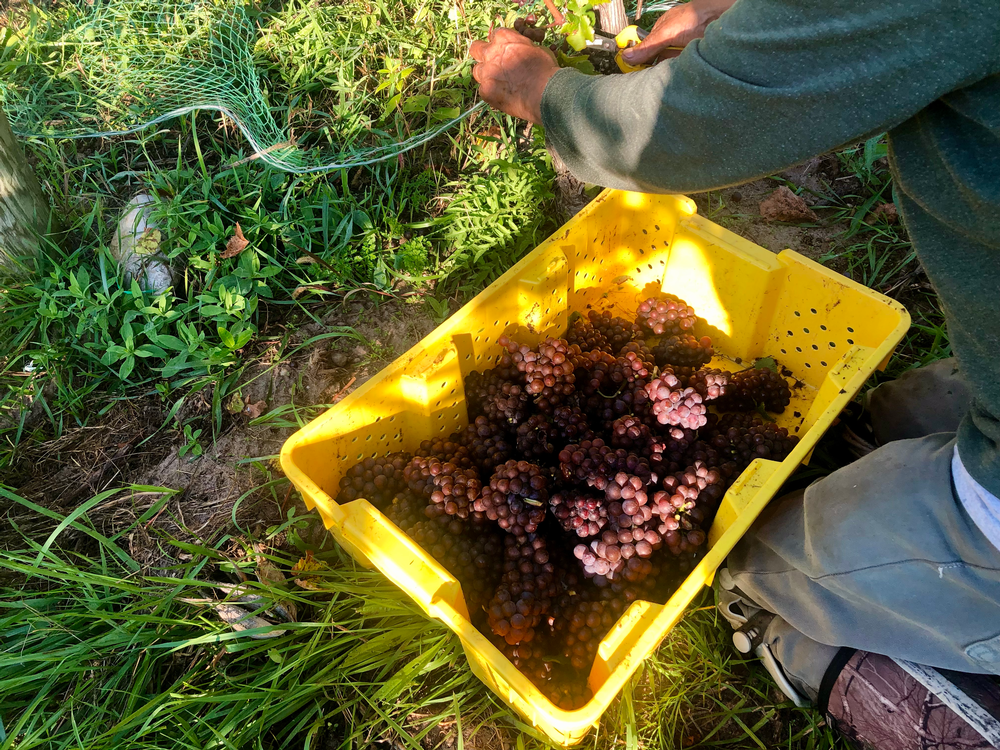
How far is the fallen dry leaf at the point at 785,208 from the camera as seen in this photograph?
9.36 feet

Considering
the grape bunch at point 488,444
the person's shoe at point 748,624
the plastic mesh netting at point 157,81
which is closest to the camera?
the person's shoe at point 748,624

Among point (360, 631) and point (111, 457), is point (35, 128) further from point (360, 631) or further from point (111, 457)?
point (360, 631)

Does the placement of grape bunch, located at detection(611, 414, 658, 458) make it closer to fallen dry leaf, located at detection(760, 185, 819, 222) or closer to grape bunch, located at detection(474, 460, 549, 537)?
grape bunch, located at detection(474, 460, 549, 537)

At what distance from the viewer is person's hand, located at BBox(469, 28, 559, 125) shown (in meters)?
1.73

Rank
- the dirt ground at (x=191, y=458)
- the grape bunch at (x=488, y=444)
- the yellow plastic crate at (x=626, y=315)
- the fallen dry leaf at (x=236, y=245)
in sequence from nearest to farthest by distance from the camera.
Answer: the yellow plastic crate at (x=626, y=315) → the grape bunch at (x=488, y=444) → the dirt ground at (x=191, y=458) → the fallen dry leaf at (x=236, y=245)

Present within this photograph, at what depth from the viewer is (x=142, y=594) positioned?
194cm

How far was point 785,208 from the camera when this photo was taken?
9.34 feet

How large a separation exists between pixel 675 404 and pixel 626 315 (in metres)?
0.73

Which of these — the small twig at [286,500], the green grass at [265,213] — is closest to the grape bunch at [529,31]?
the green grass at [265,213]

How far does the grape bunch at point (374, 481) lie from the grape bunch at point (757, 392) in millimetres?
1097

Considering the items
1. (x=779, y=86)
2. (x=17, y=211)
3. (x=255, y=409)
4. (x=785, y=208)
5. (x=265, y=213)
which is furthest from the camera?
(x=785, y=208)

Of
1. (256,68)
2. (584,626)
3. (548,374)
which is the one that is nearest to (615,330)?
(548,374)

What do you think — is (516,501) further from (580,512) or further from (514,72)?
(514,72)

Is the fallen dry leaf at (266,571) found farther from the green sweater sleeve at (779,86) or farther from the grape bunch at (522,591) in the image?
the green sweater sleeve at (779,86)
